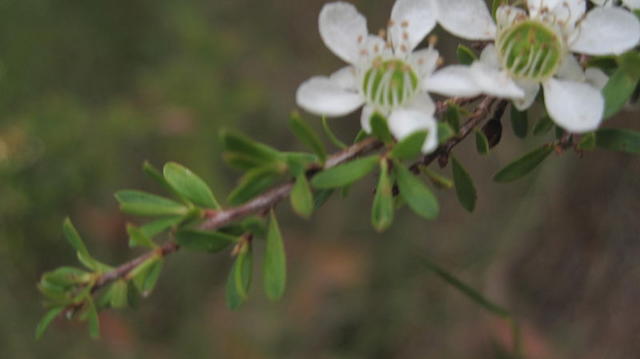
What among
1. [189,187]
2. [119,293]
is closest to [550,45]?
[189,187]

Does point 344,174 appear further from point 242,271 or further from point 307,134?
point 242,271

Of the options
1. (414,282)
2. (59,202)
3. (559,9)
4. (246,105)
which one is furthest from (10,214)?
(559,9)

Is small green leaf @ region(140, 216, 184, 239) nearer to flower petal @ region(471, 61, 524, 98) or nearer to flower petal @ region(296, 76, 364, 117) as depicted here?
flower petal @ region(296, 76, 364, 117)

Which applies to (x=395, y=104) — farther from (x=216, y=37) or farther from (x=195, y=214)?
(x=216, y=37)

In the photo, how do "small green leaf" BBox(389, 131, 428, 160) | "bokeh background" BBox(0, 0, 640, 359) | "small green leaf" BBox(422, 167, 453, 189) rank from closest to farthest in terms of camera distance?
"small green leaf" BBox(389, 131, 428, 160), "small green leaf" BBox(422, 167, 453, 189), "bokeh background" BBox(0, 0, 640, 359)

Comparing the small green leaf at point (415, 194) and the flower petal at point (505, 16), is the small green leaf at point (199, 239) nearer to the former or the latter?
the small green leaf at point (415, 194)

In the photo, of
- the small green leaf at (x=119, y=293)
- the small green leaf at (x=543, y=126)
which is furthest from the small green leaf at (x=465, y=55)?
the small green leaf at (x=119, y=293)

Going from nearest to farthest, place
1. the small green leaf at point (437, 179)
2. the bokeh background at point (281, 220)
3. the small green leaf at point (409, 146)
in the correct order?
the small green leaf at point (409, 146) → the small green leaf at point (437, 179) → the bokeh background at point (281, 220)

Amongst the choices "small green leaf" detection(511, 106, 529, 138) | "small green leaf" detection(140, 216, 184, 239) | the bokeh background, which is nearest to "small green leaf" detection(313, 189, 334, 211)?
"small green leaf" detection(140, 216, 184, 239)
